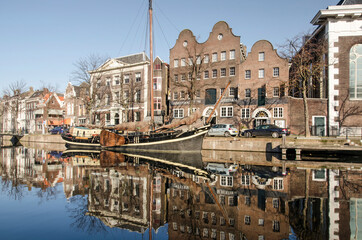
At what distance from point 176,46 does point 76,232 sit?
40251 millimetres

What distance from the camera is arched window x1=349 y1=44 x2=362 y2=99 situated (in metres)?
30.6

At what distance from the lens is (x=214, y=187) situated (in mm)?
12148

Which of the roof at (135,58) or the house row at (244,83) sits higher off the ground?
the roof at (135,58)

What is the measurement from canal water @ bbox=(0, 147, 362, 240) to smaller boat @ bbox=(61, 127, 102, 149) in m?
19.0

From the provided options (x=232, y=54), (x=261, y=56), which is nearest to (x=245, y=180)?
(x=261, y=56)

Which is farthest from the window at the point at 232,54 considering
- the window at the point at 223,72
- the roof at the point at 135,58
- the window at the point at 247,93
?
the roof at the point at 135,58

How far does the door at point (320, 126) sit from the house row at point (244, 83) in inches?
4.4

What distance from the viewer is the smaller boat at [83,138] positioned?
34.2m

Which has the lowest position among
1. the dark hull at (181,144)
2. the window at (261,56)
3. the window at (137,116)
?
the dark hull at (181,144)

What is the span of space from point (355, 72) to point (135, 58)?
36.6 meters

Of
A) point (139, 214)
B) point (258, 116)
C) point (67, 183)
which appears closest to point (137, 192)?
point (139, 214)

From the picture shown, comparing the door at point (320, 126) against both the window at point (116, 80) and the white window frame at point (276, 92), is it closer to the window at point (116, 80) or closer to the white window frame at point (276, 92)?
the white window frame at point (276, 92)

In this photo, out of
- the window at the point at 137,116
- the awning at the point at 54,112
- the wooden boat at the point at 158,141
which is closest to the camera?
the wooden boat at the point at 158,141

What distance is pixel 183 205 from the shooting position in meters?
9.60
